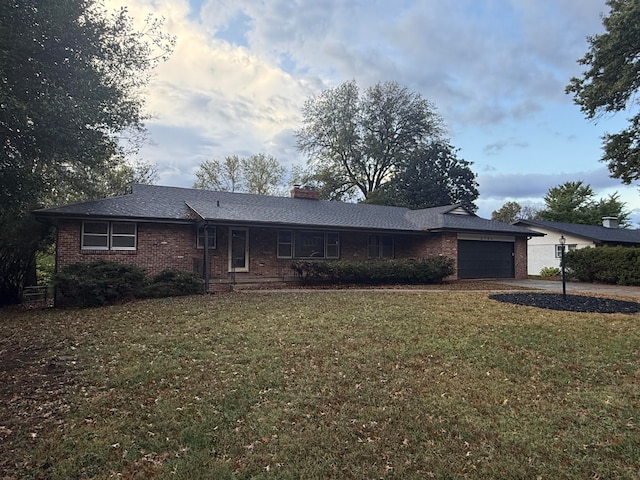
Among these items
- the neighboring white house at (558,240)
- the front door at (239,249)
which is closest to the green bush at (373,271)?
the front door at (239,249)

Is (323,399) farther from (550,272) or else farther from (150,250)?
(550,272)

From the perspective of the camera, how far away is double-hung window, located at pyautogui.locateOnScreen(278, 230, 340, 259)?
57.1ft

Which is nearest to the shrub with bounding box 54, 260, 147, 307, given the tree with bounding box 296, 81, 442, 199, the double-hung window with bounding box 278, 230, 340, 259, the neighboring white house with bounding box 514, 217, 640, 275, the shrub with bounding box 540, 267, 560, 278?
the double-hung window with bounding box 278, 230, 340, 259

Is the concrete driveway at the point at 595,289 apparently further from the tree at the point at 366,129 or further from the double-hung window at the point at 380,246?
the tree at the point at 366,129

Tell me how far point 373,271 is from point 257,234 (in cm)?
503

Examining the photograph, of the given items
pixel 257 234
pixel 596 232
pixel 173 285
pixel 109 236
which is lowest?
pixel 173 285

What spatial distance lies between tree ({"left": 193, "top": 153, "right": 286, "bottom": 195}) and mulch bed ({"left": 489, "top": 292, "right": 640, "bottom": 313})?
2903cm

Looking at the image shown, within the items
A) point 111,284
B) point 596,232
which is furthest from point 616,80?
point 111,284

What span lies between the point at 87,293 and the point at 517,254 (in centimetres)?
1919

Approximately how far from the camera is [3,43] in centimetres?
854

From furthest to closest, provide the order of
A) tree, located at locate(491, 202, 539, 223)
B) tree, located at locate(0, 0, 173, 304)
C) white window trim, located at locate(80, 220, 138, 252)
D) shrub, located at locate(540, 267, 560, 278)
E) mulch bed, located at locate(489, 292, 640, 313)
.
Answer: tree, located at locate(491, 202, 539, 223), shrub, located at locate(540, 267, 560, 278), white window trim, located at locate(80, 220, 138, 252), mulch bed, located at locate(489, 292, 640, 313), tree, located at locate(0, 0, 173, 304)

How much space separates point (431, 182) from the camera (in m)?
34.0

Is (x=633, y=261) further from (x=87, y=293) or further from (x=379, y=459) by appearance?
(x=87, y=293)

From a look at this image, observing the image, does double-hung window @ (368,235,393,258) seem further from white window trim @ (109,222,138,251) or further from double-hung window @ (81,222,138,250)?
double-hung window @ (81,222,138,250)
